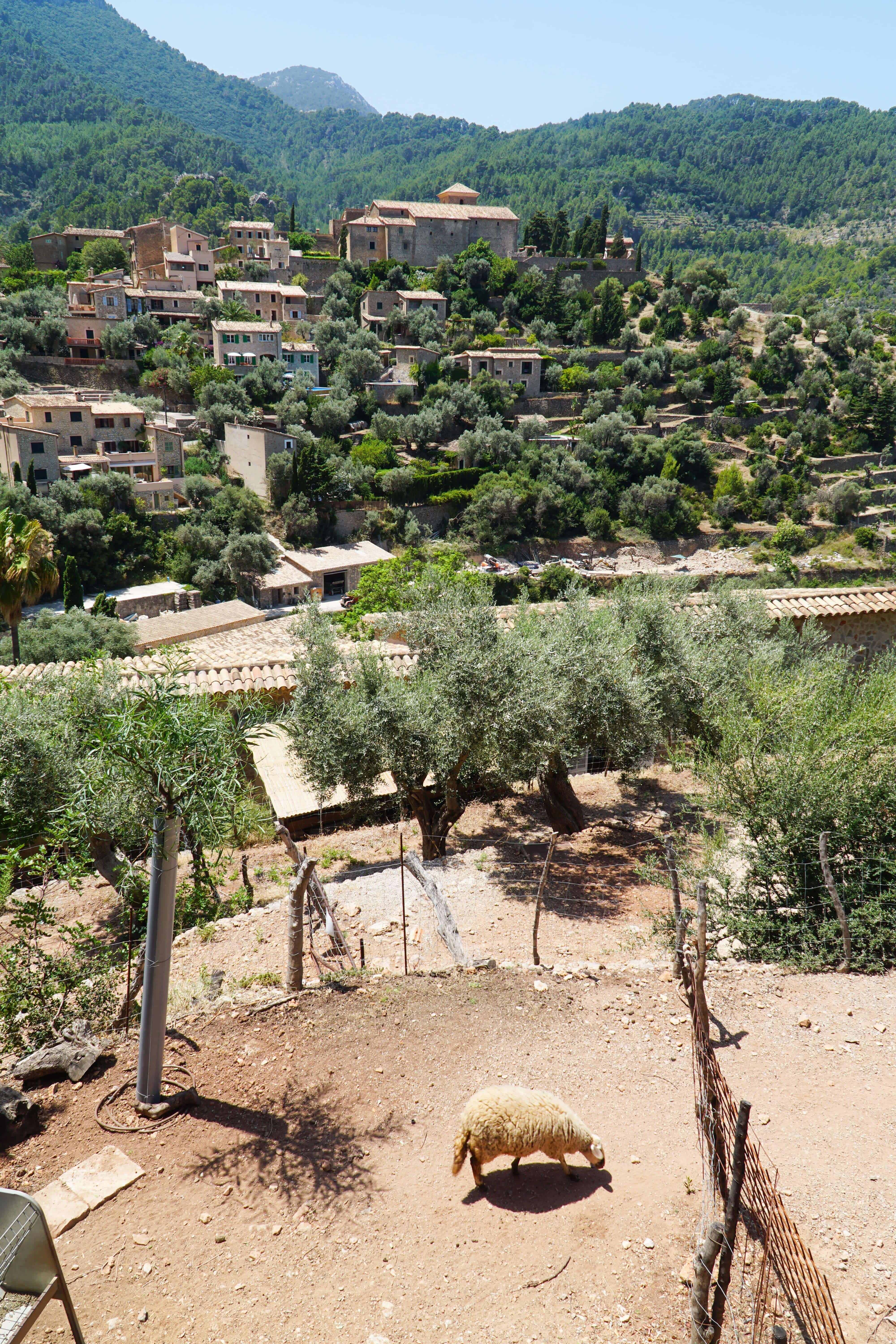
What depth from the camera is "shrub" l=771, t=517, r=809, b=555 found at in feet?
176

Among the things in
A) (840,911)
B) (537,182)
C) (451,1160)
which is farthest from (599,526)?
(537,182)

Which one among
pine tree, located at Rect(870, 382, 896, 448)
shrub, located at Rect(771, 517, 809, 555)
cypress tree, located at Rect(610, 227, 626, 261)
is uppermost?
cypress tree, located at Rect(610, 227, 626, 261)

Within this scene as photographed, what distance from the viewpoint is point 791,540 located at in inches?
2112

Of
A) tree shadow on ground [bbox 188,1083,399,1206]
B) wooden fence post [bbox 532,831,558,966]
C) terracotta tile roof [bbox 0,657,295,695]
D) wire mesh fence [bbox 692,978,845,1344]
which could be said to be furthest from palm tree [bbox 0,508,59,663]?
wire mesh fence [bbox 692,978,845,1344]

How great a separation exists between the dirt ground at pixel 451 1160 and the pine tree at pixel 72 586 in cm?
3191

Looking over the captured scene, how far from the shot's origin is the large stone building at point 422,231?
242ft

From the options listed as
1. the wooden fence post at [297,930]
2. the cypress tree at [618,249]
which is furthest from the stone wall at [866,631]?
the cypress tree at [618,249]

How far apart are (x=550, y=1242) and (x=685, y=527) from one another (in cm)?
5485

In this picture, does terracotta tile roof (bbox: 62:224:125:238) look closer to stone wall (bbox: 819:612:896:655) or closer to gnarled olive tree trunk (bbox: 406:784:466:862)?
stone wall (bbox: 819:612:896:655)

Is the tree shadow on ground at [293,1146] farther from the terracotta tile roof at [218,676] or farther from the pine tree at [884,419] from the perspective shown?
the pine tree at [884,419]

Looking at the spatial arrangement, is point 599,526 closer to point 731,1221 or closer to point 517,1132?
point 517,1132

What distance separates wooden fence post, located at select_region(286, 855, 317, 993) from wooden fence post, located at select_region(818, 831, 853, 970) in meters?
4.24

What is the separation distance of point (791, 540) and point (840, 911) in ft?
171

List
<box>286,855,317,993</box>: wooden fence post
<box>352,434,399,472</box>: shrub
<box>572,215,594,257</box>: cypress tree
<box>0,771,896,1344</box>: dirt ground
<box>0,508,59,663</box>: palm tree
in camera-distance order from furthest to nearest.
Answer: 1. <box>572,215,594,257</box>: cypress tree
2. <box>352,434,399,472</box>: shrub
3. <box>0,508,59,663</box>: palm tree
4. <box>286,855,317,993</box>: wooden fence post
5. <box>0,771,896,1344</box>: dirt ground
